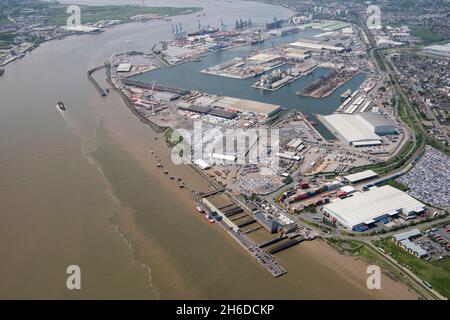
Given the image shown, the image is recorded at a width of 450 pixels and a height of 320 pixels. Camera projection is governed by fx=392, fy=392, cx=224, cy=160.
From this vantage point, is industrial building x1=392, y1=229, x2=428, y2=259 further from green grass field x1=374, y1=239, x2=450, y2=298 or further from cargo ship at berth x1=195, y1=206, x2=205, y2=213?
cargo ship at berth x1=195, y1=206, x2=205, y2=213

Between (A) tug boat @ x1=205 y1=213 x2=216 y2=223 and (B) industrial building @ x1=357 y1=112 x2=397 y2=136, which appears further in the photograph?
(B) industrial building @ x1=357 y1=112 x2=397 y2=136

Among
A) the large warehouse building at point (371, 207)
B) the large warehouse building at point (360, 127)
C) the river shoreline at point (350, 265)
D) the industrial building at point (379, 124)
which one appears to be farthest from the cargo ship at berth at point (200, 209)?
the industrial building at point (379, 124)

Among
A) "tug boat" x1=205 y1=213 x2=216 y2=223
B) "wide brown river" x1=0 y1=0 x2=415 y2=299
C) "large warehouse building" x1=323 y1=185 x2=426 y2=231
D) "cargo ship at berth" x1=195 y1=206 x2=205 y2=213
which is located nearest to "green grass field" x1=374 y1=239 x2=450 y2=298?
"wide brown river" x1=0 y1=0 x2=415 y2=299

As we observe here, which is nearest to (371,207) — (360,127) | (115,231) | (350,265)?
(350,265)

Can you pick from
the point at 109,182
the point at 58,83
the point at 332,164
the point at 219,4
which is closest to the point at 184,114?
the point at 109,182

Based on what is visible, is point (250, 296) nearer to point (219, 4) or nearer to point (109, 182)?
point (109, 182)

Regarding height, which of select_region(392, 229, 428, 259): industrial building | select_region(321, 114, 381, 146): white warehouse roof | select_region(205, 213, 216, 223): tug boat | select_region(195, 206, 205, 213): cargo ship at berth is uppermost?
select_region(321, 114, 381, 146): white warehouse roof
